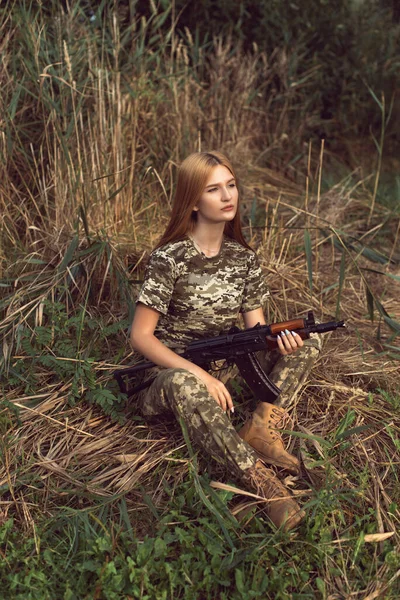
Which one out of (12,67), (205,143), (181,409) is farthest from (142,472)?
(205,143)

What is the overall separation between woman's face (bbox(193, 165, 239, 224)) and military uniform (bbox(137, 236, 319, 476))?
0.17 m

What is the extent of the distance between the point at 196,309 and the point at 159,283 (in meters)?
0.23

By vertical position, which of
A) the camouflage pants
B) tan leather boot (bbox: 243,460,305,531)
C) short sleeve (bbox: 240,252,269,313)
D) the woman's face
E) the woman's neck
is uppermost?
the woman's face

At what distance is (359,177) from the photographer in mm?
6543

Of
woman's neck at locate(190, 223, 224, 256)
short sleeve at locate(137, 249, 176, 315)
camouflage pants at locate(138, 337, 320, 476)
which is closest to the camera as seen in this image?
camouflage pants at locate(138, 337, 320, 476)

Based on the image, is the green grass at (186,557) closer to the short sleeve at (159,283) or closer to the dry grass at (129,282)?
the dry grass at (129,282)

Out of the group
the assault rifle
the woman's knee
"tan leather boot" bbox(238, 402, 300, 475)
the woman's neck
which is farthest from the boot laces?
the woman's neck

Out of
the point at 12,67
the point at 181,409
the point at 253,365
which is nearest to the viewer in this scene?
the point at 181,409

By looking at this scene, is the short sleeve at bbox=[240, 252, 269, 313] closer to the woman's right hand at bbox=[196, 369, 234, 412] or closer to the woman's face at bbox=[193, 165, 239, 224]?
the woman's face at bbox=[193, 165, 239, 224]

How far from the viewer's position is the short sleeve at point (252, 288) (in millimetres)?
3143

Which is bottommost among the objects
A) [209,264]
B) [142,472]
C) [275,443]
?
[142,472]

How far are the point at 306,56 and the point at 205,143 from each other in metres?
2.24

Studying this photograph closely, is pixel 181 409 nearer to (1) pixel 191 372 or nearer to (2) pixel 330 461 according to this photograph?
(1) pixel 191 372

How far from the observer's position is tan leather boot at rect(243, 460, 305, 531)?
242 cm
